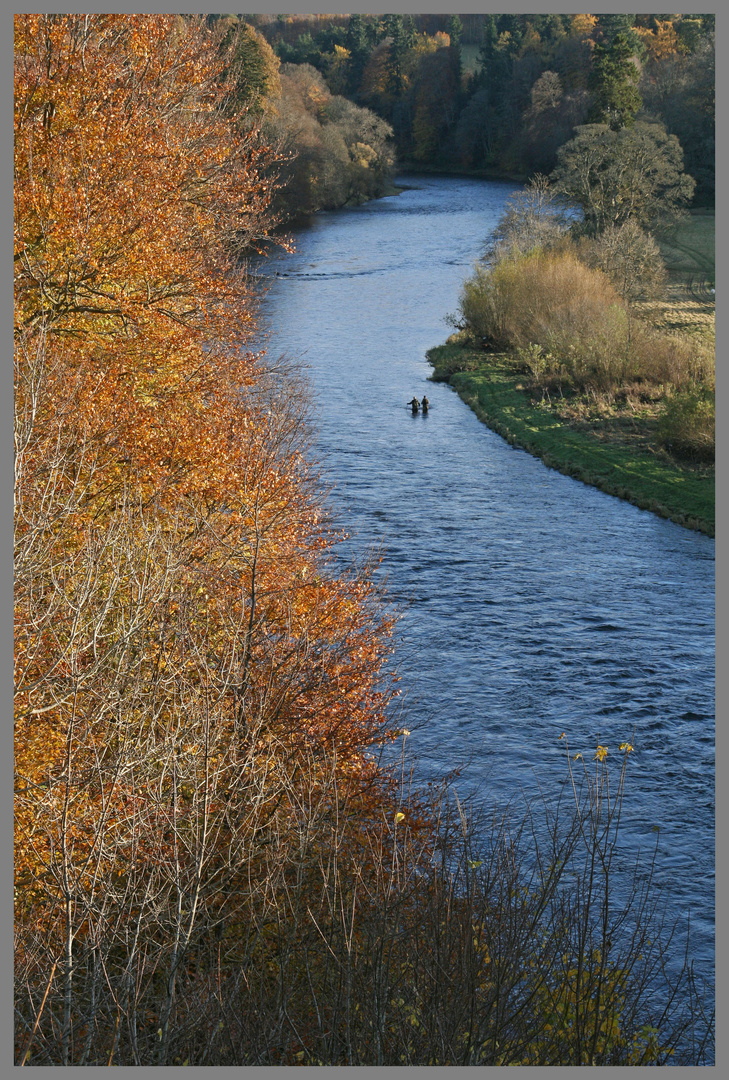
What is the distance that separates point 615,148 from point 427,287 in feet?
48.3

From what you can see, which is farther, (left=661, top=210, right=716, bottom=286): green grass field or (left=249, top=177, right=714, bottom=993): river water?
(left=661, top=210, right=716, bottom=286): green grass field

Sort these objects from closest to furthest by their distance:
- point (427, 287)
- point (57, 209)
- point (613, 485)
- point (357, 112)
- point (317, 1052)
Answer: point (317, 1052), point (57, 209), point (613, 485), point (427, 287), point (357, 112)

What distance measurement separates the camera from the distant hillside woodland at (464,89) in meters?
78.6

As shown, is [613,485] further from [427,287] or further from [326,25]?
[326,25]

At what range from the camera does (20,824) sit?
14.5 meters

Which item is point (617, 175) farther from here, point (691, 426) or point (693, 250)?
point (691, 426)

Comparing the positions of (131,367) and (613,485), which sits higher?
(131,367)

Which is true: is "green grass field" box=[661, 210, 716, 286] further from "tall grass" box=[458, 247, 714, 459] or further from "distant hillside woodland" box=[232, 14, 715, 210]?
"tall grass" box=[458, 247, 714, 459]

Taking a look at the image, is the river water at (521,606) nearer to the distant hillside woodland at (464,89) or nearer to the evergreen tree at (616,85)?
the distant hillside woodland at (464,89)

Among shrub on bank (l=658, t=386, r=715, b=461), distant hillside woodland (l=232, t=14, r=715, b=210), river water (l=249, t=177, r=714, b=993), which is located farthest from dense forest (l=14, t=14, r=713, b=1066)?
distant hillside woodland (l=232, t=14, r=715, b=210)

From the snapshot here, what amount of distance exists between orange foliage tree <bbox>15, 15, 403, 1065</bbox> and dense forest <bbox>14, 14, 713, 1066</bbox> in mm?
100

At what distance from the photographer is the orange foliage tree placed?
13281 millimetres

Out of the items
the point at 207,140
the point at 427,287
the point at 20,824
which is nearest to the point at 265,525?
the point at 20,824

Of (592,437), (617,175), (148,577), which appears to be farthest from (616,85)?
(148,577)
